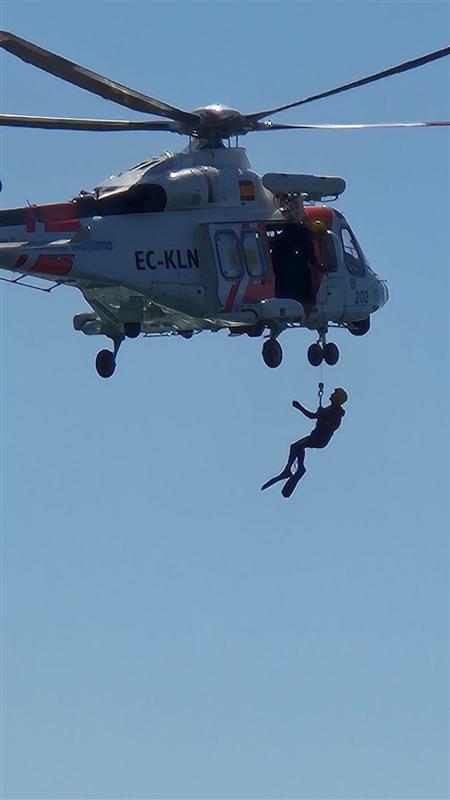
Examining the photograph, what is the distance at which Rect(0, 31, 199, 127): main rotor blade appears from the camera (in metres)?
40.4

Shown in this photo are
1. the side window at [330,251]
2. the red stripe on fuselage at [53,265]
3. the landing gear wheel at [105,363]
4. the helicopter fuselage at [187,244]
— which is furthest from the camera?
the side window at [330,251]

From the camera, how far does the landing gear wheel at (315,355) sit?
44312mm

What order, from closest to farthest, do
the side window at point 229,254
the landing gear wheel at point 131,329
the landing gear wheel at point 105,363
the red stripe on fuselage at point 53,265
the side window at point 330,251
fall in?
the red stripe on fuselage at point 53,265
the landing gear wheel at point 131,329
the side window at point 229,254
the landing gear wheel at point 105,363
the side window at point 330,251

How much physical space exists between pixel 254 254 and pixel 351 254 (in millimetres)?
3199

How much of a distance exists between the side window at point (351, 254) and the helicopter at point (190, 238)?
1.34ft

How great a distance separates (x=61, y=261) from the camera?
4041 cm

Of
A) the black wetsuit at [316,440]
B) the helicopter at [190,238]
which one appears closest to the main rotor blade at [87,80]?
the helicopter at [190,238]

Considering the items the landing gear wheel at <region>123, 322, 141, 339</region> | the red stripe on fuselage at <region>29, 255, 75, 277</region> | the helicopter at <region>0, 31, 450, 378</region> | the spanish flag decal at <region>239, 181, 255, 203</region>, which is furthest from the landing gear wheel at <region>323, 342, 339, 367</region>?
the red stripe on fuselage at <region>29, 255, 75, 277</region>

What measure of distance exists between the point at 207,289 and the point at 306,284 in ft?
8.69

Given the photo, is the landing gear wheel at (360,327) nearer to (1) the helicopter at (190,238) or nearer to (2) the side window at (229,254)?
(1) the helicopter at (190,238)

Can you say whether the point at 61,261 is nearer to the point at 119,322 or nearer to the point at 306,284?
the point at 119,322

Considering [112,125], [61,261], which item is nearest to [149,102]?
[112,125]

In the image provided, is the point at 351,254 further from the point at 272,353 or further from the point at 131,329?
the point at 131,329

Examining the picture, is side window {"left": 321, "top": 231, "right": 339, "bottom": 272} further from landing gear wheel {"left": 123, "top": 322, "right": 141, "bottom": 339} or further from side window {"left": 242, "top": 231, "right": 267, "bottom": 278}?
landing gear wheel {"left": 123, "top": 322, "right": 141, "bottom": 339}
